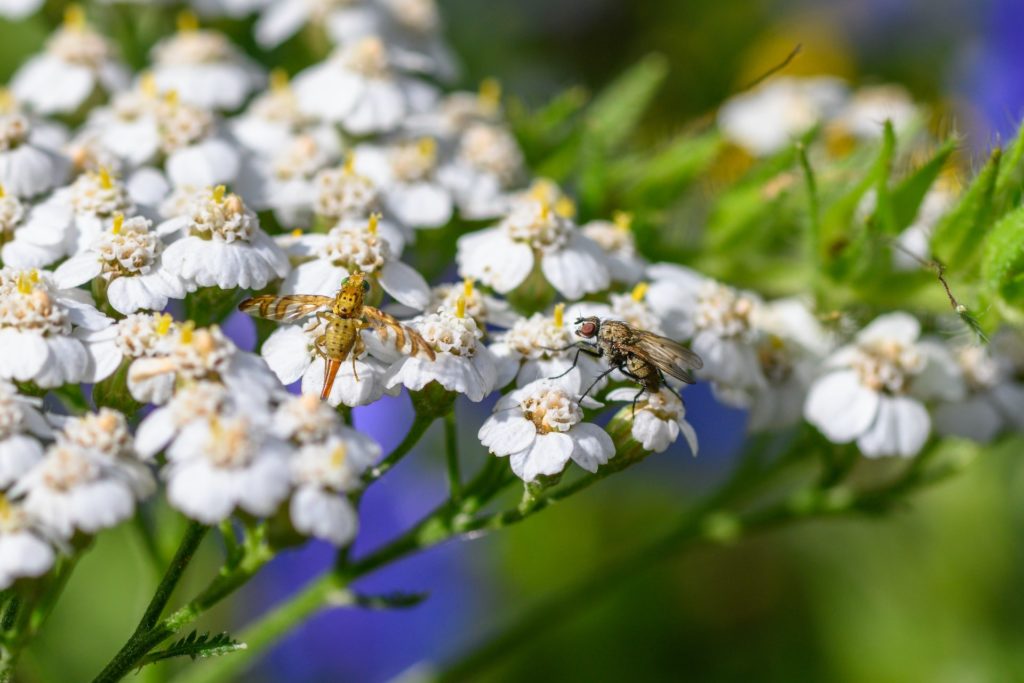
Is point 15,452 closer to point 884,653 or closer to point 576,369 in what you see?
point 576,369

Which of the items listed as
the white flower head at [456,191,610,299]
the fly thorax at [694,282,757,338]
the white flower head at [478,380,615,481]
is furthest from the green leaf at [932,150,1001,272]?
the white flower head at [478,380,615,481]

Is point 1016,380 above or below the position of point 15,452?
below

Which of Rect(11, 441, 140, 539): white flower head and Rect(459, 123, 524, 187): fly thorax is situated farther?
Rect(459, 123, 524, 187): fly thorax

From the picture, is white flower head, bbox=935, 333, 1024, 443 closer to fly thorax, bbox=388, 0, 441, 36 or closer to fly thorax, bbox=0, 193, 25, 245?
fly thorax, bbox=388, 0, 441, 36

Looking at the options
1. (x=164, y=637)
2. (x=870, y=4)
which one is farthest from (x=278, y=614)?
(x=870, y=4)

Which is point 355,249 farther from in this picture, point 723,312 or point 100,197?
point 723,312

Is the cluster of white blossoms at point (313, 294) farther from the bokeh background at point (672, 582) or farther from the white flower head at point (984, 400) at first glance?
the bokeh background at point (672, 582)

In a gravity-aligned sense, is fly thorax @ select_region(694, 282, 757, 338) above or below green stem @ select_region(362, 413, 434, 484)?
below
